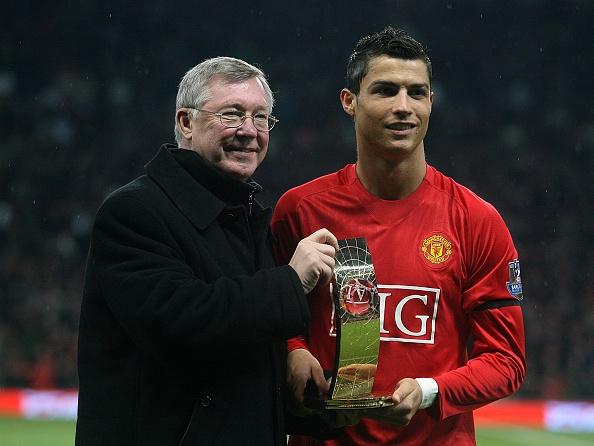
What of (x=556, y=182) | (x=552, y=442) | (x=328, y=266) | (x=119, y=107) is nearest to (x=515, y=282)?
(x=328, y=266)

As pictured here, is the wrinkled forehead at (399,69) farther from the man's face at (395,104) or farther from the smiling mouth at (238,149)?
the smiling mouth at (238,149)

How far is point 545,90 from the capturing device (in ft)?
52.4

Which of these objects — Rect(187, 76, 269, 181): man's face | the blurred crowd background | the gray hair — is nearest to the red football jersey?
Rect(187, 76, 269, 181): man's face

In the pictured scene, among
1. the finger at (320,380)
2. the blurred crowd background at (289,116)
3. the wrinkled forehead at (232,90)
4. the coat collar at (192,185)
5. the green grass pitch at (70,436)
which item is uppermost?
the blurred crowd background at (289,116)

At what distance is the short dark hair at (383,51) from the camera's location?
2793 millimetres

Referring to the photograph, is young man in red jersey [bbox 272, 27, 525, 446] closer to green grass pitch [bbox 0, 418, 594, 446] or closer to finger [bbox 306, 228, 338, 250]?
finger [bbox 306, 228, 338, 250]

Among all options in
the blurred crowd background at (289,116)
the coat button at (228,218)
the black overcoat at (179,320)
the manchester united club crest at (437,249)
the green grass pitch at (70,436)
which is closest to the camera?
the black overcoat at (179,320)

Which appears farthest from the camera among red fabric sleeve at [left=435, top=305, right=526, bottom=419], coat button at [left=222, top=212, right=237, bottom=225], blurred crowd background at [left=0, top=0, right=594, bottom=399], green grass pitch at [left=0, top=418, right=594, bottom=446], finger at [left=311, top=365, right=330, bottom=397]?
blurred crowd background at [left=0, top=0, right=594, bottom=399]

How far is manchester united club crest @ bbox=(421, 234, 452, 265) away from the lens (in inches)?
111

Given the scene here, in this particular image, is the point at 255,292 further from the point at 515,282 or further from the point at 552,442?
the point at 552,442

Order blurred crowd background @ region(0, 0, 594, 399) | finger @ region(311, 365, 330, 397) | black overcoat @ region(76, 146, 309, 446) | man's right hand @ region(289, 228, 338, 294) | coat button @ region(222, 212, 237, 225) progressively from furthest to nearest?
blurred crowd background @ region(0, 0, 594, 399), finger @ region(311, 365, 330, 397), coat button @ region(222, 212, 237, 225), man's right hand @ region(289, 228, 338, 294), black overcoat @ region(76, 146, 309, 446)

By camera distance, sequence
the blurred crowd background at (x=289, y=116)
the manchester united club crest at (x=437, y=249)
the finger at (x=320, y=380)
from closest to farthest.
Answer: the finger at (x=320, y=380)
the manchester united club crest at (x=437, y=249)
the blurred crowd background at (x=289, y=116)

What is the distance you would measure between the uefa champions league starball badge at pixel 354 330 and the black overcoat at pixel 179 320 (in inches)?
5.7

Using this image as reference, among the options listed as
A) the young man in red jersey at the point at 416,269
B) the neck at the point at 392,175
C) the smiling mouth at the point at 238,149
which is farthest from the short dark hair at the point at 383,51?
the smiling mouth at the point at 238,149
